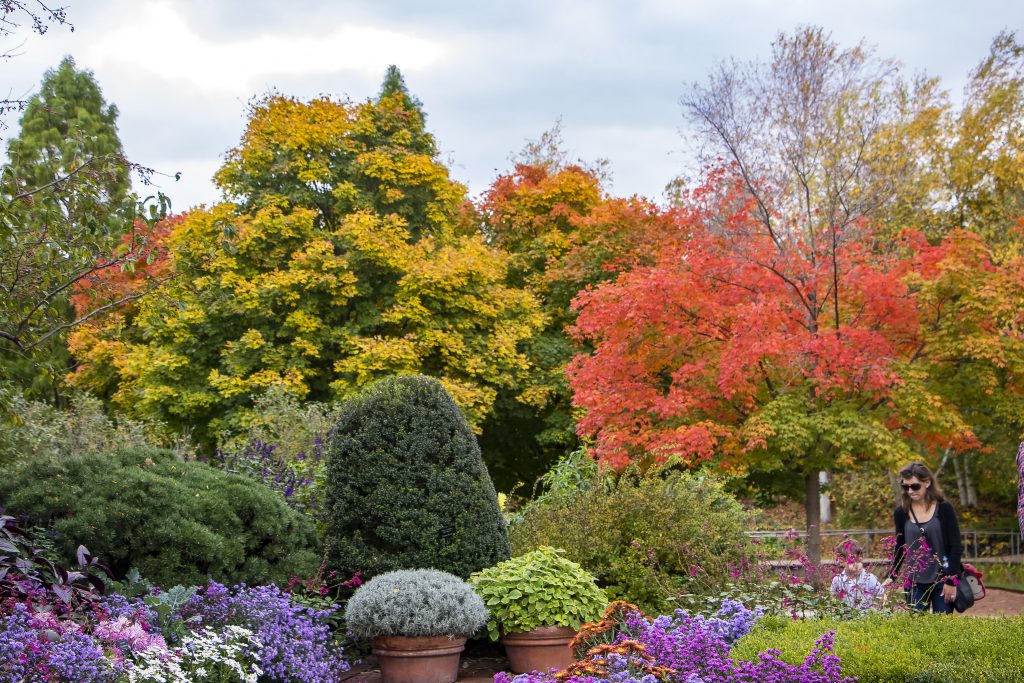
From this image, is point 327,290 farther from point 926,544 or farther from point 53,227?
point 926,544

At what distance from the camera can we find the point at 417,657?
5.85 metres

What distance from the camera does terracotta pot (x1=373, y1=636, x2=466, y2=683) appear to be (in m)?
5.85

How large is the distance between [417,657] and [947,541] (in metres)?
3.58

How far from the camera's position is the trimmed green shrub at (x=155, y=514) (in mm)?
5301

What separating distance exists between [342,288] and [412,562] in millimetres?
9498

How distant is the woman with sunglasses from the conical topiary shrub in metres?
2.90

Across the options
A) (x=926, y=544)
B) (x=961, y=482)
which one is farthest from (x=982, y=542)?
(x=926, y=544)

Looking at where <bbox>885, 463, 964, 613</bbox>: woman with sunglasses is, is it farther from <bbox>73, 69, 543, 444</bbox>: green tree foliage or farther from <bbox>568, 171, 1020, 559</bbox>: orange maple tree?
<bbox>73, 69, 543, 444</bbox>: green tree foliage

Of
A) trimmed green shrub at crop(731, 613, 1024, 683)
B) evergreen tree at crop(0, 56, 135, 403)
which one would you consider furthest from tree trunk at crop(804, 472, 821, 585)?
evergreen tree at crop(0, 56, 135, 403)

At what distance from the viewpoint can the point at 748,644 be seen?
4.15m

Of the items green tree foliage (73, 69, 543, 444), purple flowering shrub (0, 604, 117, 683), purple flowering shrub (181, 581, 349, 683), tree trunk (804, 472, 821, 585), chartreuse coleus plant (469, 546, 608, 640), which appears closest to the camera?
purple flowering shrub (0, 604, 117, 683)

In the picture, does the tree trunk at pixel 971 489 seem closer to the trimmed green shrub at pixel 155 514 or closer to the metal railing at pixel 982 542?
the metal railing at pixel 982 542

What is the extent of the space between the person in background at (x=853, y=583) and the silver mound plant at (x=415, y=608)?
2317 millimetres

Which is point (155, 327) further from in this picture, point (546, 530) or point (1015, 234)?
point (1015, 234)
